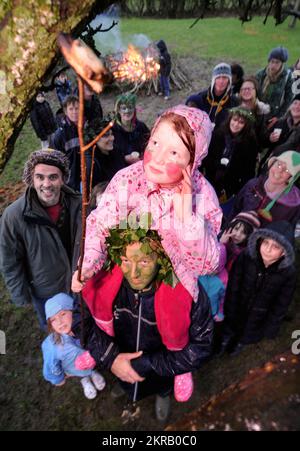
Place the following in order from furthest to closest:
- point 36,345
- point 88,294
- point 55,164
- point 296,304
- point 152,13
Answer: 1. point 152,13
2. point 296,304
3. point 36,345
4. point 55,164
5. point 88,294

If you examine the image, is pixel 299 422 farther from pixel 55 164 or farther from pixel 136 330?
pixel 55 164

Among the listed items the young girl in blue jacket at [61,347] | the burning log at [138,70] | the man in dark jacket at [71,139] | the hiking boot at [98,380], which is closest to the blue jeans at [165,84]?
the burning log at [138,70]

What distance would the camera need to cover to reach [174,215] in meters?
1.62

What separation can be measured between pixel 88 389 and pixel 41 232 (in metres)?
1.84

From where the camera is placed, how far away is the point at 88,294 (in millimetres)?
2303

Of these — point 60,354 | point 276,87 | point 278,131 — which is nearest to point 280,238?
point 60,354

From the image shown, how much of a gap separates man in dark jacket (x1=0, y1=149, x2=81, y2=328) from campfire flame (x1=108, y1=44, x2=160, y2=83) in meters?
10.2

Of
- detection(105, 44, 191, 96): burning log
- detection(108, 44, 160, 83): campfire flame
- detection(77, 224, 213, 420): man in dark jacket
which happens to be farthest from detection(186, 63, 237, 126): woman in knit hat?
detection(108, 44, 160, 83): campfire flame

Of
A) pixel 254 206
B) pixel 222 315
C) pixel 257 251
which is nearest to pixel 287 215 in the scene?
pixel 254 206

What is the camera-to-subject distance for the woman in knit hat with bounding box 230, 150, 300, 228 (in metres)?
3.92

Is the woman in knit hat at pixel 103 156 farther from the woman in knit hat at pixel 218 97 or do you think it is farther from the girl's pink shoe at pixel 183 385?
the girl's pink shoe at pixel 183 385

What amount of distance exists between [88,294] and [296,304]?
342 cm

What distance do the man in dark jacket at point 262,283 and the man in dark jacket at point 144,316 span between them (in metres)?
1.08

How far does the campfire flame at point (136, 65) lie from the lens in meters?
12.1
